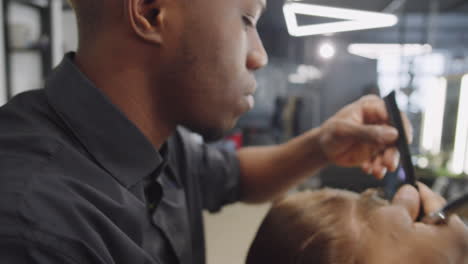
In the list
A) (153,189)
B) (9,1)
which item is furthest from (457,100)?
(9,1)

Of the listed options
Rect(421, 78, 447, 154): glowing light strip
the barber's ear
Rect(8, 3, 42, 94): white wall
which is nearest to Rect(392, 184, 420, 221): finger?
the barber's ear

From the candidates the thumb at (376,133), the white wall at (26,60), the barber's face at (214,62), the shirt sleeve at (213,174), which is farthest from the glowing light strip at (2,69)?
the thumb at (376,133)

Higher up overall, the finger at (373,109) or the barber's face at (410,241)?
the finger at (373,109)

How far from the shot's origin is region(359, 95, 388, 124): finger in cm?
111

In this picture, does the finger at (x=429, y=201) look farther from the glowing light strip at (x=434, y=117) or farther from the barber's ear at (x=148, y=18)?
the glowing light strip at (x=434, y=117)

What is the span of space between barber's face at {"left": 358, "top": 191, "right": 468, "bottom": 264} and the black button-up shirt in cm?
51

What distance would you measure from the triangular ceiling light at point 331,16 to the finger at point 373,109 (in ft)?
0.92

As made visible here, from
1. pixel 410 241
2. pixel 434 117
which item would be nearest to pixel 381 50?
pixel 434 117

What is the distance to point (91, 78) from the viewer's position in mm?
818

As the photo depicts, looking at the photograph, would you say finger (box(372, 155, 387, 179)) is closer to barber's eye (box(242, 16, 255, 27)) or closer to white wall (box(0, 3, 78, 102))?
barber's eye (box(242, 16, 255, 27))

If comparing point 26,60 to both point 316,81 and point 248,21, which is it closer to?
point 248,21

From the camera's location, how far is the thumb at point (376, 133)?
98 centimetres

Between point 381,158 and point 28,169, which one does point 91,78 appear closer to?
point 28,169

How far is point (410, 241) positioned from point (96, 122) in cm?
71
